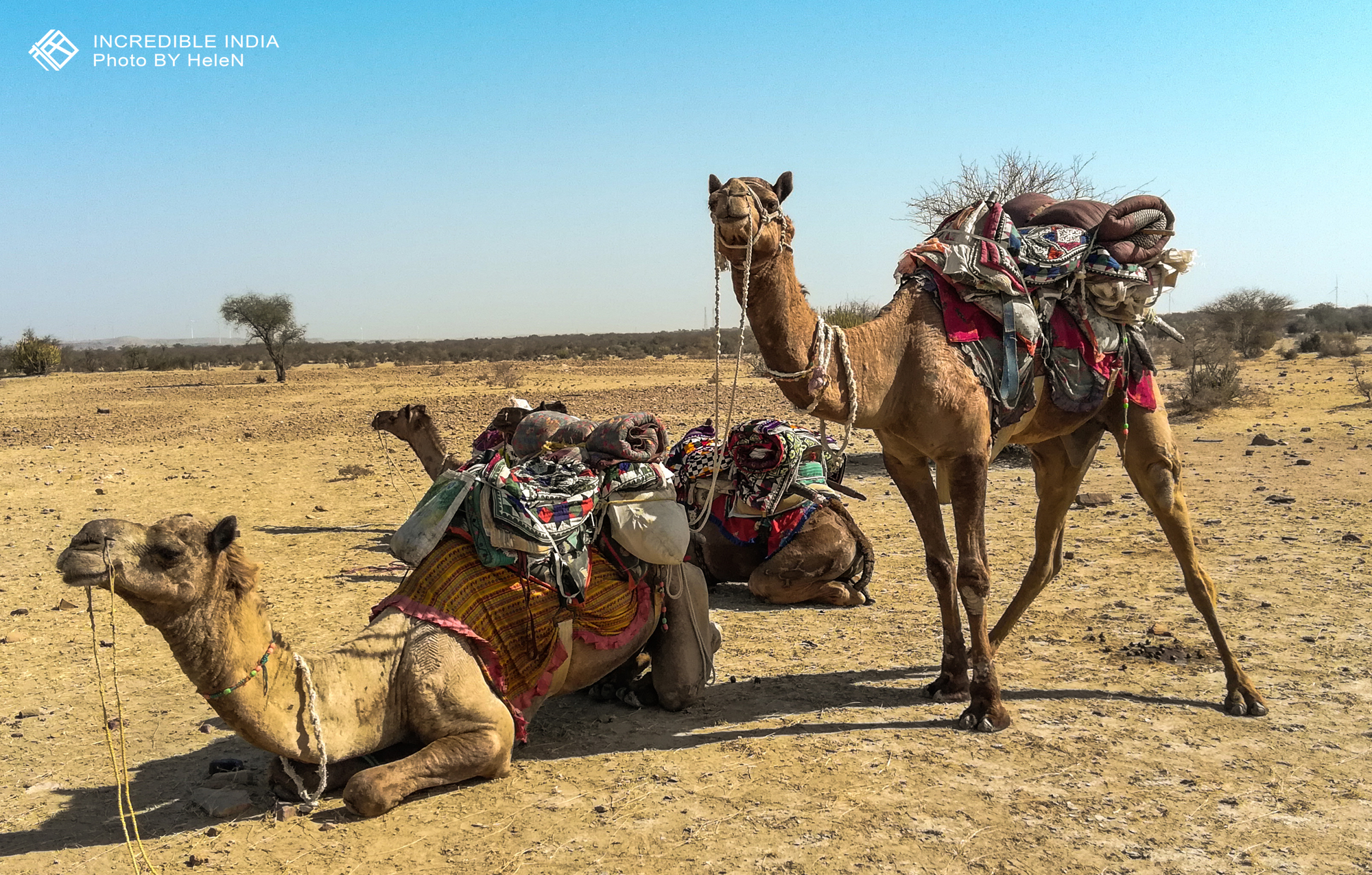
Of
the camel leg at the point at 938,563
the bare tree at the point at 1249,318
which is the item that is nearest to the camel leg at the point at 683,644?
the camel leg at the point at 938,563

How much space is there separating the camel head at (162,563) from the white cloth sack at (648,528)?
178cm

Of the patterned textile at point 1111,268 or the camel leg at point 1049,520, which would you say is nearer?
the patterned textile at point 1111,268

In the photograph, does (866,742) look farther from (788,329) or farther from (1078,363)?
(1078,363)

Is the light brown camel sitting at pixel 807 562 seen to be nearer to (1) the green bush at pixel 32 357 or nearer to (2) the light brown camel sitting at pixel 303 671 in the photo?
(2) the light brown camel sitting at pixel 303 671

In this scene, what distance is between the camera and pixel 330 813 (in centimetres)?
412

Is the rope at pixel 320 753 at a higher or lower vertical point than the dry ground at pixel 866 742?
higher

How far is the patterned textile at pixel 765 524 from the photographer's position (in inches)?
294

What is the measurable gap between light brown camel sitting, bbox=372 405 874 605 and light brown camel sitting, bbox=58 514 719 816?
112 inches

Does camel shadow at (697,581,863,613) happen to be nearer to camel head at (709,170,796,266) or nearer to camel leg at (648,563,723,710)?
camel leg at (648,563,723,710)

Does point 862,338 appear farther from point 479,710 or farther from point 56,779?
point 56,779

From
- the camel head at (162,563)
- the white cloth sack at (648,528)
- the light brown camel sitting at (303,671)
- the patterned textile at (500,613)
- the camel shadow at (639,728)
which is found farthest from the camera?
the white cloth sack at (648,528)

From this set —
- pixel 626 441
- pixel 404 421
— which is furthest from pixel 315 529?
pixel 626 441

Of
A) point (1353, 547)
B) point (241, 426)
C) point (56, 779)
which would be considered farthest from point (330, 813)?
point (241, 426)

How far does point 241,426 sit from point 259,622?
18.3 m
